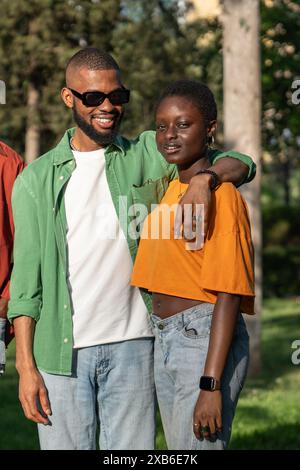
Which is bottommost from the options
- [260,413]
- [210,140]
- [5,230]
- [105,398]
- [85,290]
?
[260,413]

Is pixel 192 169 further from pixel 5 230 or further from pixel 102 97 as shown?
pixel 5 230

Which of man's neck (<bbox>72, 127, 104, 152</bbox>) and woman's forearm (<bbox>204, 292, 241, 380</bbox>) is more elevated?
man's neck (<bbox>72, 127, 104, 152</bbox>)

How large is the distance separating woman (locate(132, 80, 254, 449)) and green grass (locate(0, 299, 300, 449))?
11.9 feet

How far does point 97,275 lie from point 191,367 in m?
0.54

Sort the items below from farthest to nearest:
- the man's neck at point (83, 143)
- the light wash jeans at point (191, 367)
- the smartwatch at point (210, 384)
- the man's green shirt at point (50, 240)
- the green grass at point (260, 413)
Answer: the green grass at point (260, 413)
the man's neck at point (83, 143)
the man's green shirt at point (50, 240)
the light wash jeans at point (191, 367)
the smartwatch at point (210, 384)

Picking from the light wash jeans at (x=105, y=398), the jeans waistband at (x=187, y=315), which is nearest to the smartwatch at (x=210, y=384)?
the jeans waistband at (x=187, y=315)

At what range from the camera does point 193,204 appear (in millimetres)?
3693

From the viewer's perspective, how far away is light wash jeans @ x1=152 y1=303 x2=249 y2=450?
3.72m

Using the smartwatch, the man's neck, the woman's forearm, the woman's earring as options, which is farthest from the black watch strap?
the smartwatch

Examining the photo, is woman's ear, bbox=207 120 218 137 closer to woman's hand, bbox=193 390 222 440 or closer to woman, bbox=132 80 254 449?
woman, bbox=132 80 254 449

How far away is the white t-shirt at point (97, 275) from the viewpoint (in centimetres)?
402

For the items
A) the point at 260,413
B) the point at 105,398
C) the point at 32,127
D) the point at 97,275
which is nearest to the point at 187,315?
the point at 97,275

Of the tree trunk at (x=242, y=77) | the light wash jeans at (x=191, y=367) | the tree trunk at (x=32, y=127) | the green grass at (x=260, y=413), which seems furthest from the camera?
the tree trunk at (x=32, y=127)

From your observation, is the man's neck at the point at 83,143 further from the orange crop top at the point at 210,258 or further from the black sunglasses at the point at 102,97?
the orange crop top at the point at 210,258
